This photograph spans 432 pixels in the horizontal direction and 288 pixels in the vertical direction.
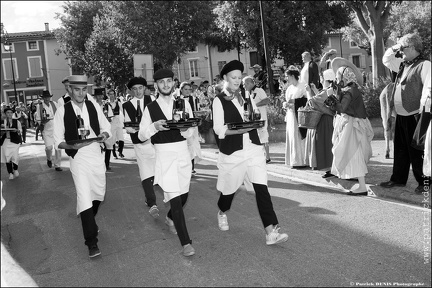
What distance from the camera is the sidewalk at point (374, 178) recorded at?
23.6ft

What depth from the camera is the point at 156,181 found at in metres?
5.75

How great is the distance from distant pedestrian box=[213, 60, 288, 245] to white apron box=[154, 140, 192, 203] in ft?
1.62

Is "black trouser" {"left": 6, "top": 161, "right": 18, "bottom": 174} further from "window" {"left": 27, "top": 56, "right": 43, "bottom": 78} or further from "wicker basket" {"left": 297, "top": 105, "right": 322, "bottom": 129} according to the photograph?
"window" {"left": 27, "top": 56, "right": 43, "bottom": 78}

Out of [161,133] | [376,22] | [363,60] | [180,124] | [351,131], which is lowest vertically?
[351,131]

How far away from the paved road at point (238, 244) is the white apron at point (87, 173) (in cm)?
71

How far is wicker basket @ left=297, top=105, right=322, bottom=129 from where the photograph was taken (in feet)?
29.7

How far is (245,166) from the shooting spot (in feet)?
19.1

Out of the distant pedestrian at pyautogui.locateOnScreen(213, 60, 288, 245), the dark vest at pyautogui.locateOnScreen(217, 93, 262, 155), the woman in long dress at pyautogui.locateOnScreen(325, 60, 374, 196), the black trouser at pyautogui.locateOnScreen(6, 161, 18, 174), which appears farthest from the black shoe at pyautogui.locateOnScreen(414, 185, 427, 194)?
the black trouser at pyautogui.locateOnScreen(6, 161, 18, 174)

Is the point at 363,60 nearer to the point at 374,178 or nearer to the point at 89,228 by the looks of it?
the point at 374,178

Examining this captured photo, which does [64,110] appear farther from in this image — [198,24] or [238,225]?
[198,24]

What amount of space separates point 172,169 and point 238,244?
1214 mm

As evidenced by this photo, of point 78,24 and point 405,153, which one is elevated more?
point 78,24

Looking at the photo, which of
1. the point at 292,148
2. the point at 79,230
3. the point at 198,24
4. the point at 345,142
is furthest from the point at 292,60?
the point at 79,230

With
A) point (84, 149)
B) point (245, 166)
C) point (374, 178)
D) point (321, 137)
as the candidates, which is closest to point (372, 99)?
point (321, 137)
